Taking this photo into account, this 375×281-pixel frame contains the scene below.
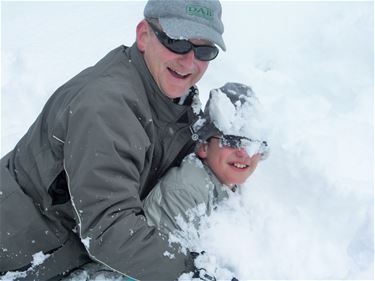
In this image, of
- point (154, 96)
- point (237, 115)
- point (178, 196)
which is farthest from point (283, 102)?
point (154, 96)

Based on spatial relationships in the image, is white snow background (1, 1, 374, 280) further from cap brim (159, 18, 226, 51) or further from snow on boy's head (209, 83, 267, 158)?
cap brim (159, 18, 226, 51)

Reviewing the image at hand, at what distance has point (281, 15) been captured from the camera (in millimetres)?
5770

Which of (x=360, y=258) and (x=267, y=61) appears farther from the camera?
(x=267, y=61)

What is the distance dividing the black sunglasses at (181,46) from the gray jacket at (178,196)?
0.64 m

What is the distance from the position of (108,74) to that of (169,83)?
11.9 inches

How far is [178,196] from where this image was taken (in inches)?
98.7

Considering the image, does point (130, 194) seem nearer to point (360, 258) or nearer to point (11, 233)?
point (11, 233)

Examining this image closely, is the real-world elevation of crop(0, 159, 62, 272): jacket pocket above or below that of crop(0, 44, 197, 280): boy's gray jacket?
below

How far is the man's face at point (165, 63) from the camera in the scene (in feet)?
7.50

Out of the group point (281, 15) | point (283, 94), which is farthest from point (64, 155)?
point (281, 15)

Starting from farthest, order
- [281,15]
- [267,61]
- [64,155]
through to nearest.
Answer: [281,15] → [267,61] → [64,155]

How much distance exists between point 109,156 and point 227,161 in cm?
91

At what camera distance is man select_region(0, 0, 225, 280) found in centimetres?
200

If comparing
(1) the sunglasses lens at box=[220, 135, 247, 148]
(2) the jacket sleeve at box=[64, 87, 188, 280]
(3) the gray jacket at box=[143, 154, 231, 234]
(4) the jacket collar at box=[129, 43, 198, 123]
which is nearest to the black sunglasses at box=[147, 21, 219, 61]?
(4) the jacket collar at box=[129, 43, 198, 123]
